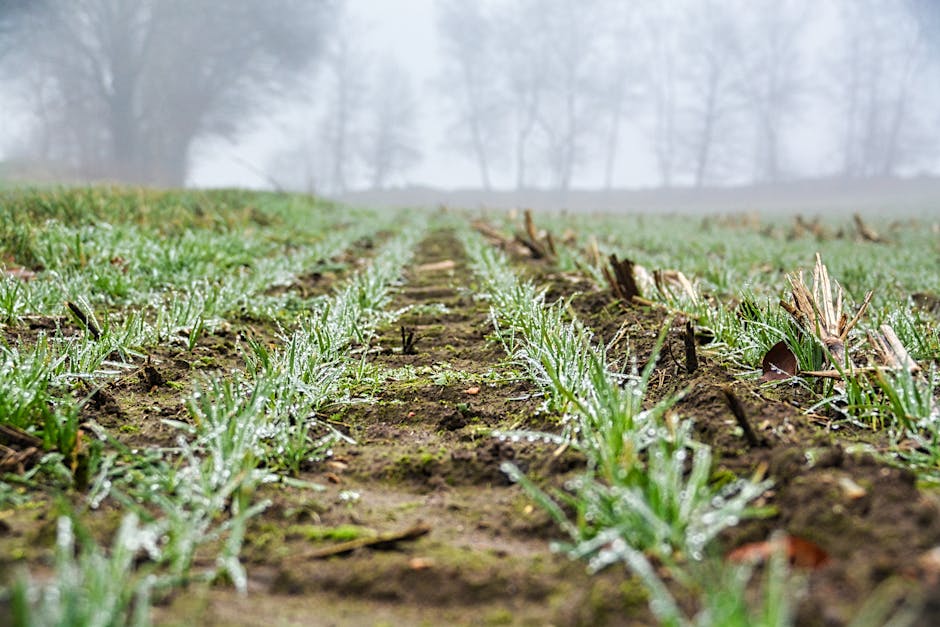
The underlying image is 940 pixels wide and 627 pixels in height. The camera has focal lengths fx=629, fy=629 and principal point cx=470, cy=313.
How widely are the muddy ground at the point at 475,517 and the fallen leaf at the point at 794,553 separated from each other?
24 millimetres

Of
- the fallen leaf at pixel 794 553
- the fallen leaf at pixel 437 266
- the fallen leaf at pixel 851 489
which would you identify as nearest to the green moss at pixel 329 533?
the fallen leaf at pixel 794 553

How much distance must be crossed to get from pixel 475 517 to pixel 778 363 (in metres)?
1.45

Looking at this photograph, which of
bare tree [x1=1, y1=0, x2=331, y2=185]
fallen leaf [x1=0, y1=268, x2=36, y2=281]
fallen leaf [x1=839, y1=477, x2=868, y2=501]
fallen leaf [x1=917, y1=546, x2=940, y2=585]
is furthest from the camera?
bare tree [x1=1, y1=0, x2=331, y2=185]

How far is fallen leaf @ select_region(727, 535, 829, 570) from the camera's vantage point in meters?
1.08

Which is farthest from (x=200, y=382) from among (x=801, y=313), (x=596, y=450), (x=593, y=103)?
(x=593, y=103)

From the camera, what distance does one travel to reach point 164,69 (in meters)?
36.5

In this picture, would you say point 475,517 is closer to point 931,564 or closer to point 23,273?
point 931,564

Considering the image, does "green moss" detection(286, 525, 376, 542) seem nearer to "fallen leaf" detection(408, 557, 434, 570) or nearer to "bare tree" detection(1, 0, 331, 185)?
"fallen leaf" detection(408, 557, 434, 570)

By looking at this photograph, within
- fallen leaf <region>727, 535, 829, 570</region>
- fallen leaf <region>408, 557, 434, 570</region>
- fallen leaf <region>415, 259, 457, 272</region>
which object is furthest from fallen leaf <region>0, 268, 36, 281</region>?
fallen leaf <region>727, 535, 829, 570</region>

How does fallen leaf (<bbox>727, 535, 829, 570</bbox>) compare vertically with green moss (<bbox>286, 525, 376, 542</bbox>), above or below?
above

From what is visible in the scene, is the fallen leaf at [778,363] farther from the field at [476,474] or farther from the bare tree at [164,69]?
the bare tree at [164,69]

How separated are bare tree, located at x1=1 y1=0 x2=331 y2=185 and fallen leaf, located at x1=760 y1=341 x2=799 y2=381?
3663 cm

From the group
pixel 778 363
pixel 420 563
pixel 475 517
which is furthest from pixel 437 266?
pixel 420 563

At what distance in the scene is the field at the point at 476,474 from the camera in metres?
1.04
